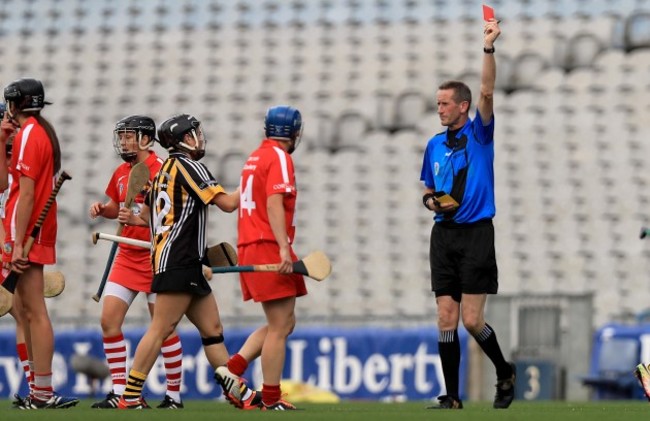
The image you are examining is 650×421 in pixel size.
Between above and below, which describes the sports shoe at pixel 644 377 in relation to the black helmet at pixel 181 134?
below

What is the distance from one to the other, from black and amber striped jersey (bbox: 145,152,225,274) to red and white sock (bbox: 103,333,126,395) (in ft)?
3.64

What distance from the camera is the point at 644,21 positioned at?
59.0ft

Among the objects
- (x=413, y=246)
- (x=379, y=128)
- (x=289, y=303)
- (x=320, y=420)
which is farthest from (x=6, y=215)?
(x=379, y=128)

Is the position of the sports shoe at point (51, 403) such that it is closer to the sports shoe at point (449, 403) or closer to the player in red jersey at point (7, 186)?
the player in red jersey at point (7, 186)

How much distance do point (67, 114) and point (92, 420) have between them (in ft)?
45.2

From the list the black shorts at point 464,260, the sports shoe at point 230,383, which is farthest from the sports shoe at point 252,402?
the black shorts at point 464,260

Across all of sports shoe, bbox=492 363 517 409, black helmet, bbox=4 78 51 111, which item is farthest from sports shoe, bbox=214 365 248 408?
black helmet, bbox=4 78 51 111

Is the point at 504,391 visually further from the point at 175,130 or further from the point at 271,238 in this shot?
the point at 175,130

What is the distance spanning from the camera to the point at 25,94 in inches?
310

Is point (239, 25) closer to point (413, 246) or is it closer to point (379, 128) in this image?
point (379, 128)

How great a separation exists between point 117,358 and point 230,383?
1265mm

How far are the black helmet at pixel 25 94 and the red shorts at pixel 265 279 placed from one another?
4.80 ft

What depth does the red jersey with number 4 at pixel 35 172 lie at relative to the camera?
7.68m

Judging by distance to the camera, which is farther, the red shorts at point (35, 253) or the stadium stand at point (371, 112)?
the stadium stand at point (371, 112)
